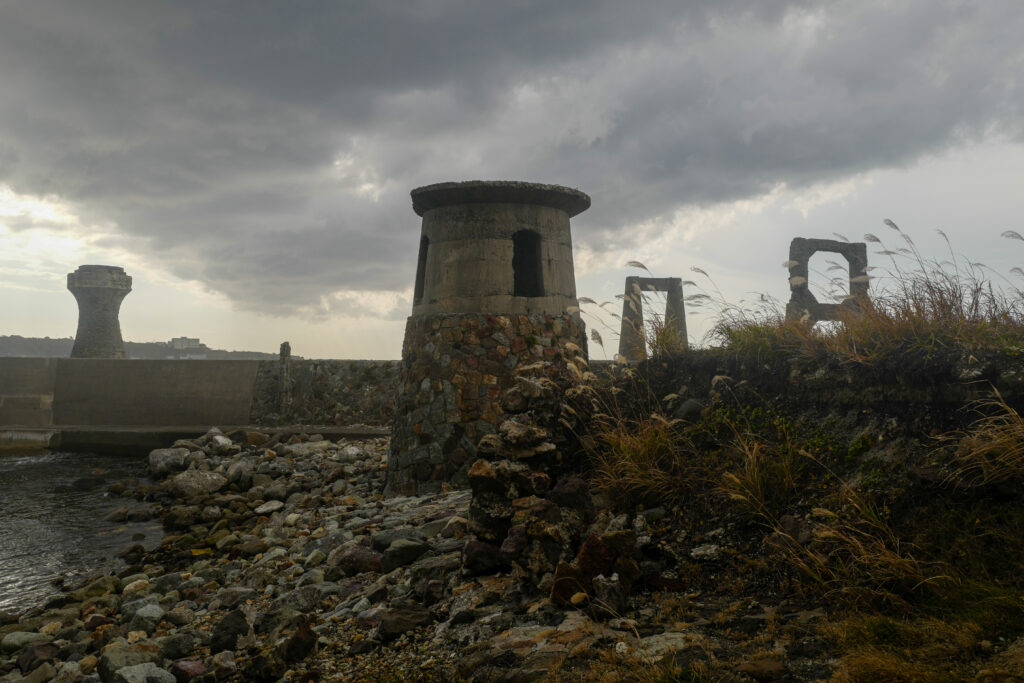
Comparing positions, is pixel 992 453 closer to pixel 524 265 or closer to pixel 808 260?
pixel 524 265

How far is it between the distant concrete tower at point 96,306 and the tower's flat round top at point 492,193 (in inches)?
735

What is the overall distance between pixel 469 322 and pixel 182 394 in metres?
9.59

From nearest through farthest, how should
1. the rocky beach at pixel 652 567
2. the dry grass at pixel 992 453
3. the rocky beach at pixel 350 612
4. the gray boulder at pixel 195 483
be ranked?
1. the rocky beach at pixel 652 567
2. the rocky beach at pixel 350 612
3. the dry grass at pixel 992 453
4. the gray boulder at pixel 195 483

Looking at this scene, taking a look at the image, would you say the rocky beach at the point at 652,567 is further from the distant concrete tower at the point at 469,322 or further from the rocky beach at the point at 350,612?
the distant concrete tower at the point at 469,322

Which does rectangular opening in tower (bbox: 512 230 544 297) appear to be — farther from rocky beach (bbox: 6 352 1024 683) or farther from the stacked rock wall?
rocky beach (bbox: 6 352 1024 683)

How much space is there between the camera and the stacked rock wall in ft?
25.0

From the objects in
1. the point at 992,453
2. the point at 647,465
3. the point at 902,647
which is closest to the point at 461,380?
the point at 647,465

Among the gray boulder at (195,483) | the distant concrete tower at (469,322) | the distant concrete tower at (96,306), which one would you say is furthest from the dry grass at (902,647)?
the distant concrete tower at (96,306)

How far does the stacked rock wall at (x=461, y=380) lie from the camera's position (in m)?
7.61

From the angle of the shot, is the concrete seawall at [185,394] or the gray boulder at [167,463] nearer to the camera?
the gray boulder at [167,463]

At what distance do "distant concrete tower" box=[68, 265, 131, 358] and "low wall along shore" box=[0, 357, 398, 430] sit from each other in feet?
26.2

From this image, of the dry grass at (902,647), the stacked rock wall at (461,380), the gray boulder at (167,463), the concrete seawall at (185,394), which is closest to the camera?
the dry grass at (902,647)

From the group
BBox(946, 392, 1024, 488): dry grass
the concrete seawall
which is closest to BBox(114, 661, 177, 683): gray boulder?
BBox(946, 392, 1024, 488): dry grass

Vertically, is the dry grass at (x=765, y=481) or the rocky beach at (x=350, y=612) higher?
the dry grass at (x=765, y=481)
